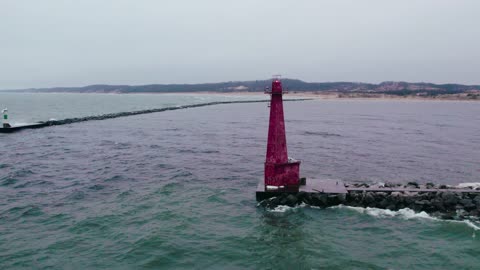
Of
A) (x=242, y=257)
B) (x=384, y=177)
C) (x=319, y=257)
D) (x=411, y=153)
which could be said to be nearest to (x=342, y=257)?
(x=319, y=257)

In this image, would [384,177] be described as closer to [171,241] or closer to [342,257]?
[342,257]

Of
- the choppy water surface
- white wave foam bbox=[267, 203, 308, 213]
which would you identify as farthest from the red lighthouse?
the choppy water surface

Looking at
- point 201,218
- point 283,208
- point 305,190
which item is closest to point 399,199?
point 305,190

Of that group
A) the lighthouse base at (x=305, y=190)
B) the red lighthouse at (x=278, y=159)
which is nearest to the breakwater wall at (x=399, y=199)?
the lighthouse base at (x=305, y=190)

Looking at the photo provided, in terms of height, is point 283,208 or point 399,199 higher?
point 399,199

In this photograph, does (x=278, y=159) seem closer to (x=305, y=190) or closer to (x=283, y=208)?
(x=305, y=190)

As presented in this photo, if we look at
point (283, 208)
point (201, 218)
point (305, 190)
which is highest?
point (305, 190)

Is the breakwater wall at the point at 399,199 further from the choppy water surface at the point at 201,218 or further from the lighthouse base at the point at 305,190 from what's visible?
the choppy water surface at the point at 201,218
